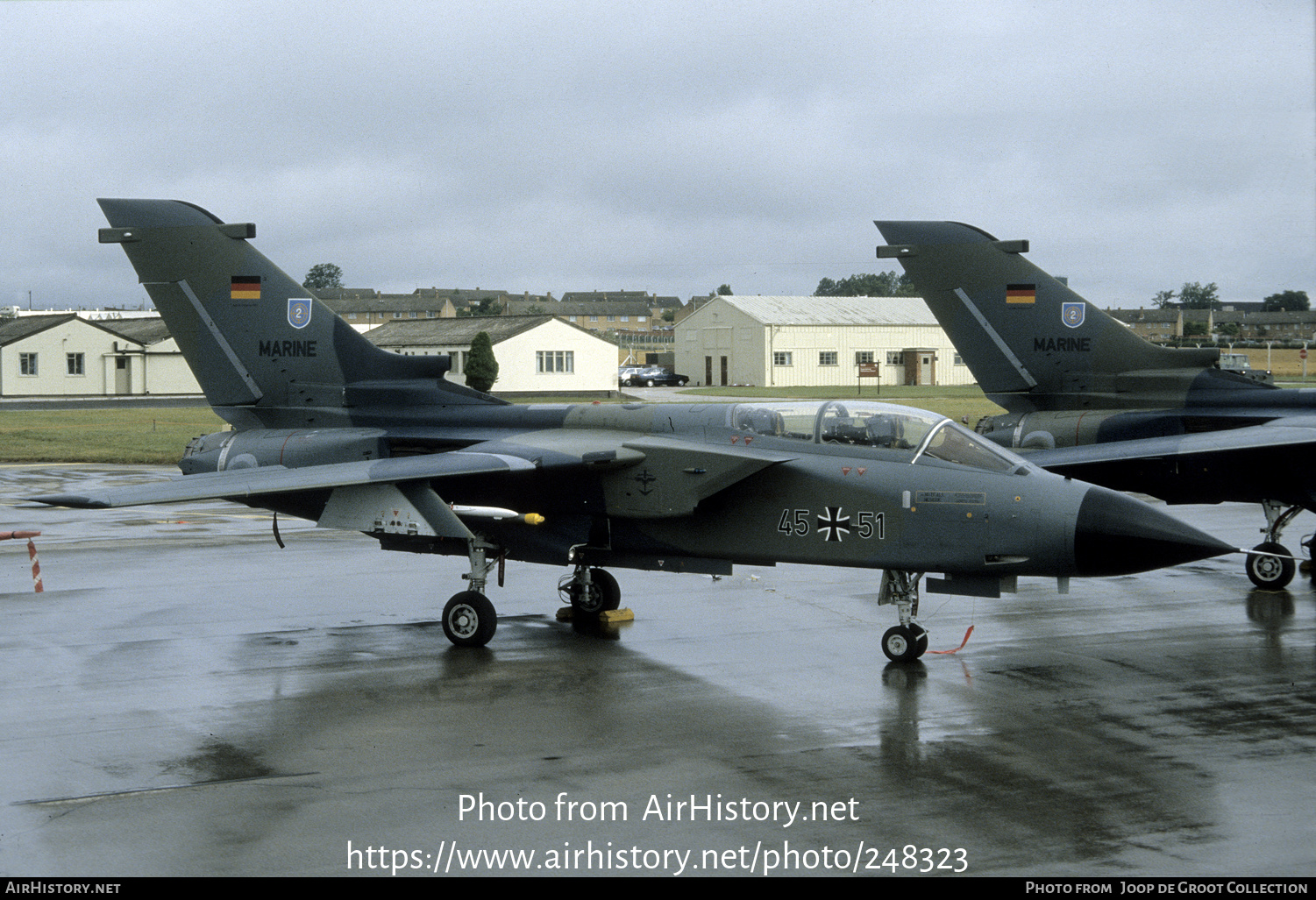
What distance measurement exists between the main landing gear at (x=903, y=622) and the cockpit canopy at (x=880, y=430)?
3.77ft

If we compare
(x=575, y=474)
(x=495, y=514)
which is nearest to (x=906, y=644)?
(x=575, y=474)

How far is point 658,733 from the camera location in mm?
9430

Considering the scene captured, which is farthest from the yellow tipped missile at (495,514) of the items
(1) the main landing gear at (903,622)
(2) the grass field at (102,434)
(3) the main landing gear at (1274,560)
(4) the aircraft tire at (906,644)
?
(2) the grass field at (102,434)

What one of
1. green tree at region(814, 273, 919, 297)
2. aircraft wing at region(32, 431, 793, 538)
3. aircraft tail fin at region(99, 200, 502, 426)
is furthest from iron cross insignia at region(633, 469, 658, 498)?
green tree at region(814, 273, 919, 297)

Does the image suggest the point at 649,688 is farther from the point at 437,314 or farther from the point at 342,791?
the point at 437,314

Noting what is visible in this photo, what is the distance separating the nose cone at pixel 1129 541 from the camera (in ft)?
34.3

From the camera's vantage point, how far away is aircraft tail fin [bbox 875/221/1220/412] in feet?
56.4

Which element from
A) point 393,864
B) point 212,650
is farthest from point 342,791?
point 212,650

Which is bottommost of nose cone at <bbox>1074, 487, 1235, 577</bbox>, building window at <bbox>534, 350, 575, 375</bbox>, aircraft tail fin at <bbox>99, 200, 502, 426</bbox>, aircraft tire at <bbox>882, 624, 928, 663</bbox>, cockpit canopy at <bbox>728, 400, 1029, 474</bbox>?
aircraft tire at <bbox>882, 624, 928, 663</bbox>

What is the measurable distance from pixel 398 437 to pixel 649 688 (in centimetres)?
489

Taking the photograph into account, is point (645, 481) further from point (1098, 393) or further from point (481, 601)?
point (1098, 393)

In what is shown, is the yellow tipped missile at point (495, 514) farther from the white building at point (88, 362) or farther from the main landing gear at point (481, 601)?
the white building at point (88, 362)

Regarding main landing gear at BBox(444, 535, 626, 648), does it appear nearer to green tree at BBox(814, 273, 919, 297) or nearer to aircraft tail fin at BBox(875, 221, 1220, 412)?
aircraft tail fin at BBox(875, 221, 1220, 412)

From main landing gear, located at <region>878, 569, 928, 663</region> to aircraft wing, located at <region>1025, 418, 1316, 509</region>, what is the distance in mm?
4326
